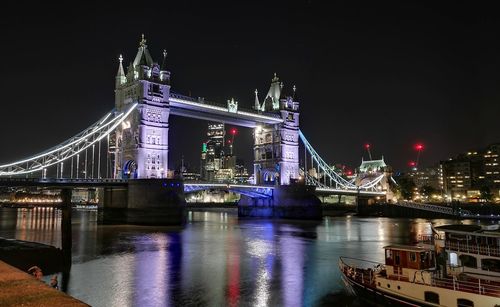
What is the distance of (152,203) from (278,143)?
3609 centimetres

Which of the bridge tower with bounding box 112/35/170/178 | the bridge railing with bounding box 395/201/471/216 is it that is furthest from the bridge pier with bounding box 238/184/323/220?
the bridge tower with bounding box 112/35/170/178

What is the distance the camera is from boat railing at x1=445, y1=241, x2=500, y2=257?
1583cm

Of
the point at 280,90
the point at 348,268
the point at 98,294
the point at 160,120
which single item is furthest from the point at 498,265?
the point at 280,90

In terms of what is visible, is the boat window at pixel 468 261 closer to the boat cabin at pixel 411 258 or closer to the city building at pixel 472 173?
the boat cabin at pixel 411 258

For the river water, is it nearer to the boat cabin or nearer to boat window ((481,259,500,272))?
the boat cabin

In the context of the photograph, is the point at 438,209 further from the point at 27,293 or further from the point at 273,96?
the point at 27,293

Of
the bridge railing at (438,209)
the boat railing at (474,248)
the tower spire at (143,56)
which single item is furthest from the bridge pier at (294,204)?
the boat railing at (474,248)

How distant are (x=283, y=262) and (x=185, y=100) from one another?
4152 cm

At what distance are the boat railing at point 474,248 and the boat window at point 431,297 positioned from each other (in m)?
2.48

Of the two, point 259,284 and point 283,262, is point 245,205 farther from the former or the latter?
point 259,284

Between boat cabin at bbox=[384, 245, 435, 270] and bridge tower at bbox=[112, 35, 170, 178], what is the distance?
153 ft

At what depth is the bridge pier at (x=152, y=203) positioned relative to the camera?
53.8m

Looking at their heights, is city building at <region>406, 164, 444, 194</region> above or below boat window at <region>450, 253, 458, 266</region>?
above

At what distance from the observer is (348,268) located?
19750 millimetres
